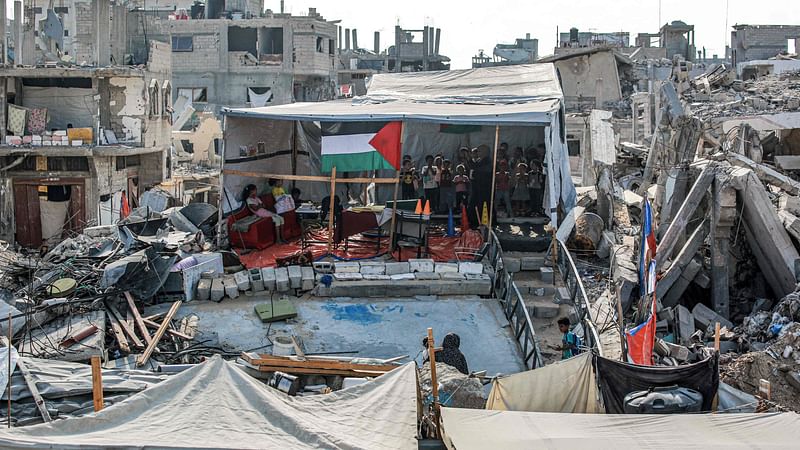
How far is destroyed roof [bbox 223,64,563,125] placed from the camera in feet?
51.2

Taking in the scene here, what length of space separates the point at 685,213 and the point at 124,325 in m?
9.53

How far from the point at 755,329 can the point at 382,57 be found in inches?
2002

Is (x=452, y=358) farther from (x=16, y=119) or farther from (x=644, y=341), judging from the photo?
(x=16, y=119)

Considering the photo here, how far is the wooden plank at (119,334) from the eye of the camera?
1231cm

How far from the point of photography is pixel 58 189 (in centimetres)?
3047

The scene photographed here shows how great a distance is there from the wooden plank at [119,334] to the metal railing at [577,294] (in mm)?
6141

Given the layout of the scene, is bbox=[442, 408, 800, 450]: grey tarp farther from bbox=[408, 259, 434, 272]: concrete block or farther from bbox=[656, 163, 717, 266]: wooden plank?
bbox=[656, 163, 717, 266]: wooden plank

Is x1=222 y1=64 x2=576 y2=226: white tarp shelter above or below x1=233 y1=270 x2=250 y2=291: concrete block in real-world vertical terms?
above

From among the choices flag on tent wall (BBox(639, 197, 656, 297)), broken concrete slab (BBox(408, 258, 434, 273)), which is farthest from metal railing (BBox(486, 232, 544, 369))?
flag on tent wall (BBox(639, 197, 656, 297))

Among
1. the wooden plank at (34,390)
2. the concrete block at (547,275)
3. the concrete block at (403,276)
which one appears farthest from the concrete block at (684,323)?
the wooden plank at (34,390)

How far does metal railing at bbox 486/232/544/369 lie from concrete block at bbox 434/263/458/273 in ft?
2.18

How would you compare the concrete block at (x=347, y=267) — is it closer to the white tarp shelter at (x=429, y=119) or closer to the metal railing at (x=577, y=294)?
the white tarp shelter at (x=429, y=119)

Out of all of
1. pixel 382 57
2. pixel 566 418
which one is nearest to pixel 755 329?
pixel 566 418

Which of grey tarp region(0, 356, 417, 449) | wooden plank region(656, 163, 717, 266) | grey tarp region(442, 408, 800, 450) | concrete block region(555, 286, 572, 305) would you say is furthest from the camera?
wooden plank region(656, 163, 717, 266)
